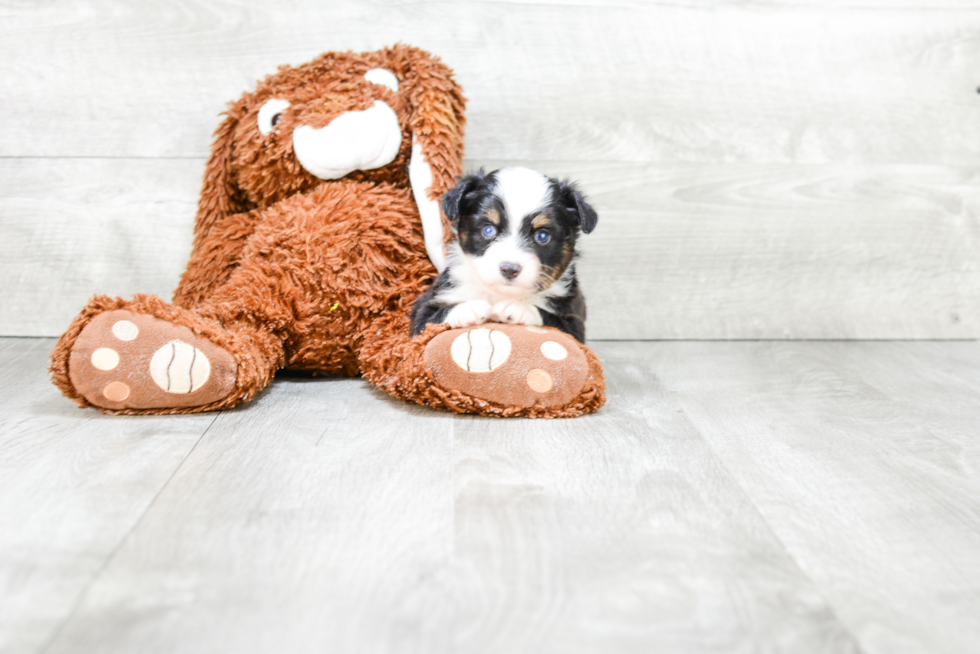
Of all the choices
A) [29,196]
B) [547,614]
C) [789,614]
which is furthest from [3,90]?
[789,614]

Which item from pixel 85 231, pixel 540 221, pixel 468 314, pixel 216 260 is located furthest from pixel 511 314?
pixel 85 231

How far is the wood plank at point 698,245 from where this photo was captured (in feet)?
6.89

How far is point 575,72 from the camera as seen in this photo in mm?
2127

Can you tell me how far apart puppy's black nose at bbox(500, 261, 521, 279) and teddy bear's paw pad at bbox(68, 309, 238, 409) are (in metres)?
0.55

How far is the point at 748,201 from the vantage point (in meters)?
2.20

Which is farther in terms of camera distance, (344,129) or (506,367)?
(344,129)

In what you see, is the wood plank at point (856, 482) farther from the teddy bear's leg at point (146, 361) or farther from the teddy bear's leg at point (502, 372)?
the teddy bear's leg at point (146, 361)

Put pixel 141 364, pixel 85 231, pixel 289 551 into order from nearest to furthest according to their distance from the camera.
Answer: pixel 289 551, pixel 141 364, pixel 85 231

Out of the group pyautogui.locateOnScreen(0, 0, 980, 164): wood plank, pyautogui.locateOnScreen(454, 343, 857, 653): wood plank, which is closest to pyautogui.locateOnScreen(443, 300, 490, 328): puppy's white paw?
pyautogui.locateOnScreen(454, 343, 857, 653): wood plank

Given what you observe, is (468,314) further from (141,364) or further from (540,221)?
(141,364)

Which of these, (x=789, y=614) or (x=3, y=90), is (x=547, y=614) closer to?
(x=789, y=614)

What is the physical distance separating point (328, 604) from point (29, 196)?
1.72 meters

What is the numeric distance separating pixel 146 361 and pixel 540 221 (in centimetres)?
76

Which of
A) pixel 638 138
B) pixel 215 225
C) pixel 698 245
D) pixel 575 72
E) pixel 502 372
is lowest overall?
pixel 502 372
